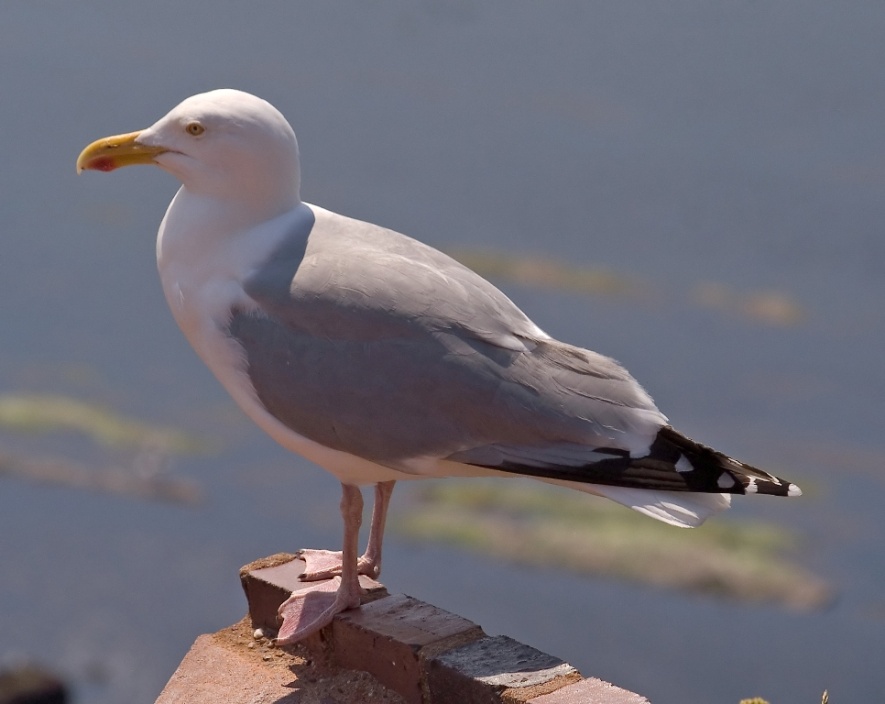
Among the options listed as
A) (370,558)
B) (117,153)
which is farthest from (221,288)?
(370,558)

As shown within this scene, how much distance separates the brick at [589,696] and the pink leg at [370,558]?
75cm

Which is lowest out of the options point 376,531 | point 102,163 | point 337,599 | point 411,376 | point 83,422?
point 83,422

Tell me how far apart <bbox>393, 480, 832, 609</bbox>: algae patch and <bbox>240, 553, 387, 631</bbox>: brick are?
4.81m

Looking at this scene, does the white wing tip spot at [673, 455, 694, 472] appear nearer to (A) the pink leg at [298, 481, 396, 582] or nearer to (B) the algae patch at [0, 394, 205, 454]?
(A) the pink leg at [298, 481, 396, 582]

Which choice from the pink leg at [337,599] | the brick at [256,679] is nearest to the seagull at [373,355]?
the pink leg at [337,599]

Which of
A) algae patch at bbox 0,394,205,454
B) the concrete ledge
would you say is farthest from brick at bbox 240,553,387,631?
algae patch at bbox 0,394,205,454

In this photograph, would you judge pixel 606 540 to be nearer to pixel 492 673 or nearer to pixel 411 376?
pixel 492 673

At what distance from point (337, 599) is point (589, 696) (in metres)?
0.69

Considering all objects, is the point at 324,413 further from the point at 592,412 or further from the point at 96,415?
the point at 96,415

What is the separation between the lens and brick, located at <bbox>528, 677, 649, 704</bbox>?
301 centimetres

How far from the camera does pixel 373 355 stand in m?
3.12

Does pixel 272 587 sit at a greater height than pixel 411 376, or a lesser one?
lesser

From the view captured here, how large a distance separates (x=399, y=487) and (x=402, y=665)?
616cm

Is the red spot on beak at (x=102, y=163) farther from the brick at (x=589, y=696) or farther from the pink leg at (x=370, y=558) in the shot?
the brick at (x=589, y=696)
